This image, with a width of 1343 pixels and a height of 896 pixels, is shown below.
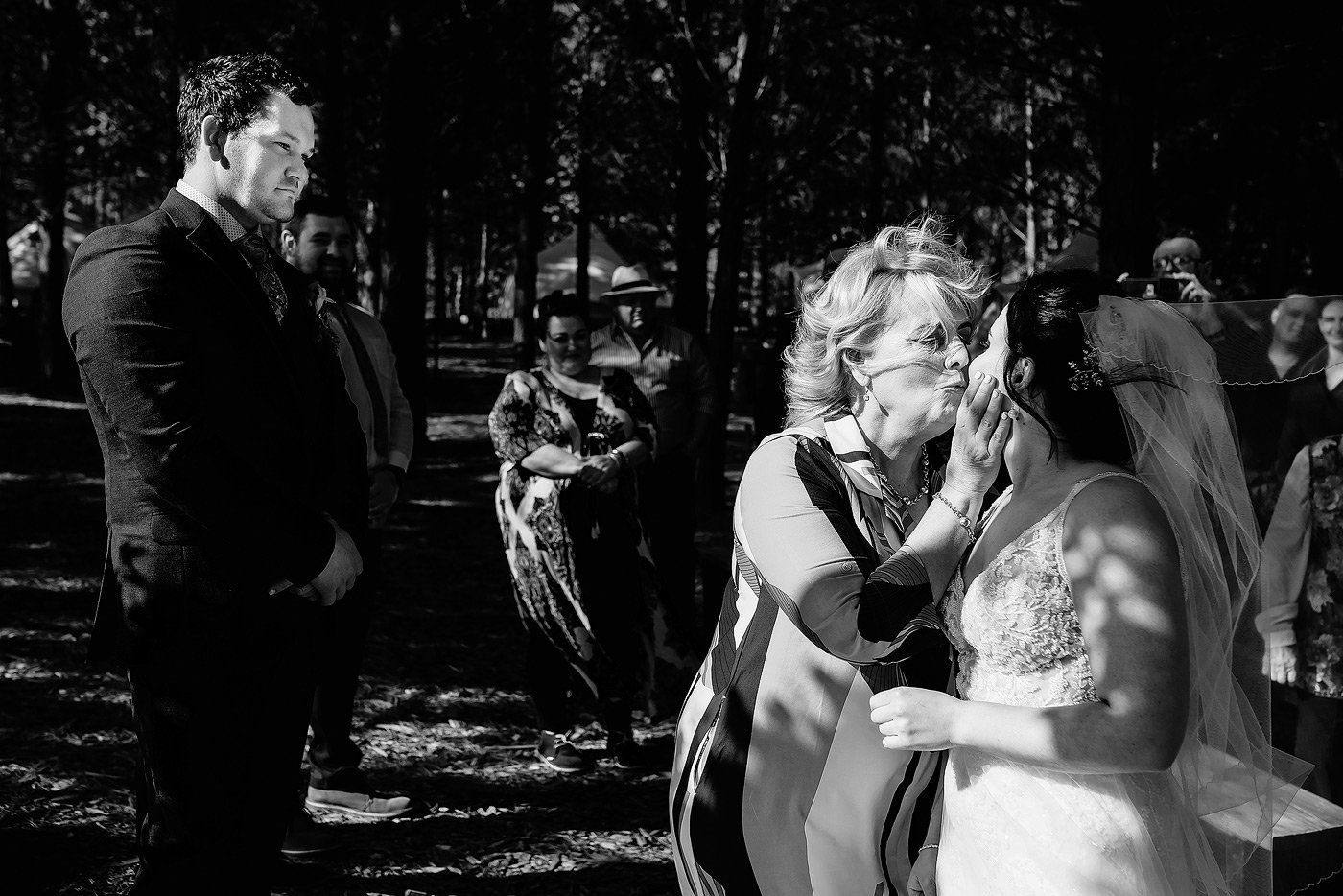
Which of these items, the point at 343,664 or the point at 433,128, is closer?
the point at 343,664

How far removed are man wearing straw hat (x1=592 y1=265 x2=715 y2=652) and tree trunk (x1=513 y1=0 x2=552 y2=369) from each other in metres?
8.14

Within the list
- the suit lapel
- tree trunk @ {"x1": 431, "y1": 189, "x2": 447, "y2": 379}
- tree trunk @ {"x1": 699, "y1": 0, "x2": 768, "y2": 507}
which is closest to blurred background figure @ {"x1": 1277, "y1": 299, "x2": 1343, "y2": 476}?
the suit lapel

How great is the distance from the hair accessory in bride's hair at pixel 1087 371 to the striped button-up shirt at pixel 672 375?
5.04m

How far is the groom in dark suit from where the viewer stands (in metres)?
2.52

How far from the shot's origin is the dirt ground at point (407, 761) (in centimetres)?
429

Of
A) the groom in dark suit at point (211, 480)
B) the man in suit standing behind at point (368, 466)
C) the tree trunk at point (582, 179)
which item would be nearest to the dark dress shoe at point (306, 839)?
the man in suit standing behind at point (368, 466)

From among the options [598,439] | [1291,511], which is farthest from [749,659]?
[598,439]

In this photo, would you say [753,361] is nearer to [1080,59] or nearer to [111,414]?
[1080,59]

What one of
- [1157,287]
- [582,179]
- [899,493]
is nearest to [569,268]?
[582,179]

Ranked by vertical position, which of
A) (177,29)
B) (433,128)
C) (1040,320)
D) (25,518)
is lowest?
(25,518)

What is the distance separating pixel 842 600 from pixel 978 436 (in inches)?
16.0

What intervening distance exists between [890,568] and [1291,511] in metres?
1.83

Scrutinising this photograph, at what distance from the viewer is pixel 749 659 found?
250 cm

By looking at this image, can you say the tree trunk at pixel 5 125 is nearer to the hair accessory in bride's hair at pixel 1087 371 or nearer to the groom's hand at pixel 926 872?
the groom's hand at pixel 926 872
